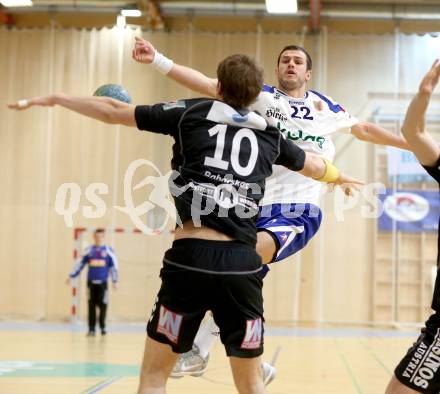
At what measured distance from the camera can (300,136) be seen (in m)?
7.09

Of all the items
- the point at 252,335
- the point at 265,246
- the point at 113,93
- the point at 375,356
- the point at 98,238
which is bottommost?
the point at 375,356

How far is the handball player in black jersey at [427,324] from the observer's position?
4.41 m

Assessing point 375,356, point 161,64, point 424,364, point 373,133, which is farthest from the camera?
point 375,356

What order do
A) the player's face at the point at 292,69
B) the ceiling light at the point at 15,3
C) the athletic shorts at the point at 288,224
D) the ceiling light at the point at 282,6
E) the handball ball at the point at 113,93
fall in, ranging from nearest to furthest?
the handball ball at the point at 113,93, the athletic shorts at the point at 288,224, the player's face at the point at 292,69, the ceiling light at the point at 282,6, the ceiling light at the point at 15,3

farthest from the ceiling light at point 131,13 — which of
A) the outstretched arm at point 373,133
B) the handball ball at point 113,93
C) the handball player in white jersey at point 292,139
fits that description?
the handball ball at point 113,93

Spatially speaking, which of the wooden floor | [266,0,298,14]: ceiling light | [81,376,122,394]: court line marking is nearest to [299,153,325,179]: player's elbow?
the wooden floor

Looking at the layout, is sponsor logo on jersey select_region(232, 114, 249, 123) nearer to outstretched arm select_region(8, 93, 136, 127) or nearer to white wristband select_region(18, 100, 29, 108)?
outstretched arm select_region(8, 93, 136, 127)

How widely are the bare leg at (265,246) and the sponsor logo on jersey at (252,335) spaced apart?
5.74 ft

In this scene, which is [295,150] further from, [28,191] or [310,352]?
[28,191]

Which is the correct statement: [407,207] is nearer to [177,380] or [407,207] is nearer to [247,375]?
[177,380]

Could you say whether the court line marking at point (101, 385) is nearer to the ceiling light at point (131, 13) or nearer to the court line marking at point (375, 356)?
the court line marking at point (375, 356)

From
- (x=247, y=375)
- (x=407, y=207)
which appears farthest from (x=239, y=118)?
(x=407, y=207)

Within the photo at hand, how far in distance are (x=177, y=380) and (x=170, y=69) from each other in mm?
4779

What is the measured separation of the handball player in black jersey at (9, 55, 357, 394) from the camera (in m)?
4.50
